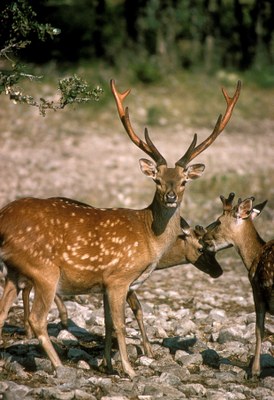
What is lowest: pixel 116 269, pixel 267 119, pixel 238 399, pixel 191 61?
pixel 238 399

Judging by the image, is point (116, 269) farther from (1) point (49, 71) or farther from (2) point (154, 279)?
(1) point (49, 71)

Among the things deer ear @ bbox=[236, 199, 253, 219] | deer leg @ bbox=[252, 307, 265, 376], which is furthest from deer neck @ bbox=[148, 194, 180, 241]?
deer leg @ bbox=[252, 307, 265, 376]

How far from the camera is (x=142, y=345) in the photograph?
33.8 feet

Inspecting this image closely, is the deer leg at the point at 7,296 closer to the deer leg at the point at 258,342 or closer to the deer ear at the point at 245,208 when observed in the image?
the deer leg at the point at 258,342

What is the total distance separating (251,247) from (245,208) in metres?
0.42

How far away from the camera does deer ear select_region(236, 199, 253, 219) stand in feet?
33.3

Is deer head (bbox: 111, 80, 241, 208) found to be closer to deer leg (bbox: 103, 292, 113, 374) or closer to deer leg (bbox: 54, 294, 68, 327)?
deer leg (bbox: 103, 292, 113, 374)

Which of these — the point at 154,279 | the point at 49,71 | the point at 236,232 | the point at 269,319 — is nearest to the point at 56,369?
the point at 236,232

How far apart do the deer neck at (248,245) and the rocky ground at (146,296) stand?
3.36 ft

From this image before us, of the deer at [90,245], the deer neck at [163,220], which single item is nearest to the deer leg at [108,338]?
the deer at [90,245]

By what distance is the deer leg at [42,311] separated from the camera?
29.6 feet

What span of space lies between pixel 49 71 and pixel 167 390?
56.4ft

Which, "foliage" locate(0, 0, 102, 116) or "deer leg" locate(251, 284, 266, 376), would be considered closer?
"deer leg" locate(251, 284, 266, 376)

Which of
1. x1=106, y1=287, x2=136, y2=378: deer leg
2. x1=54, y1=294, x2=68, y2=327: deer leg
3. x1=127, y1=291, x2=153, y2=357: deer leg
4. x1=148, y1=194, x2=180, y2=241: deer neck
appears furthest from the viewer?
x1=54, y1=294, x2=68, y2=327: deer leg
